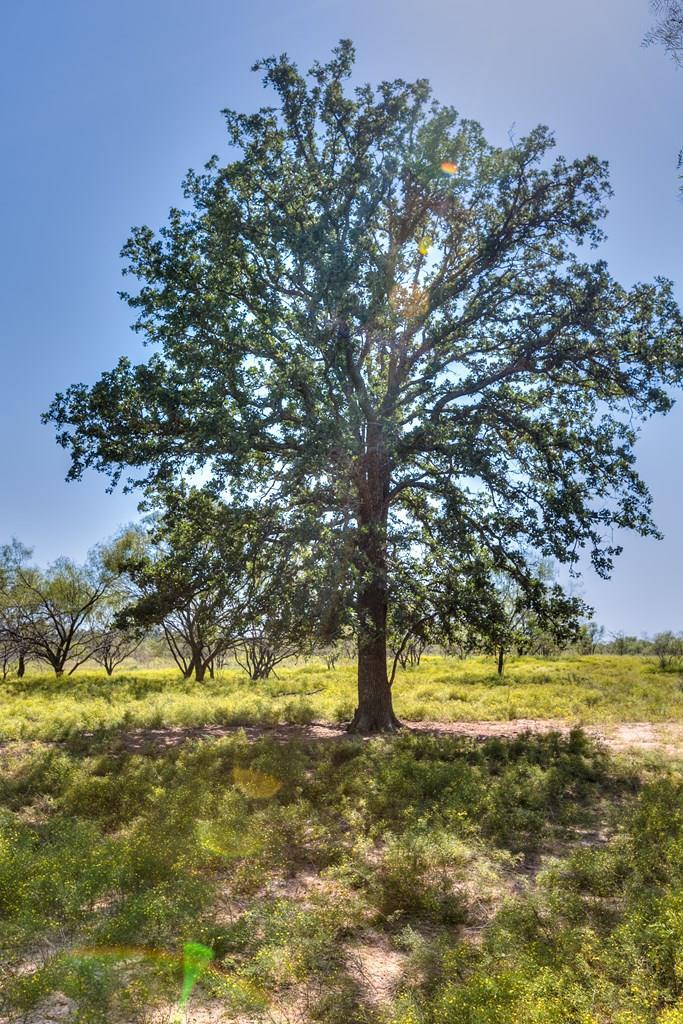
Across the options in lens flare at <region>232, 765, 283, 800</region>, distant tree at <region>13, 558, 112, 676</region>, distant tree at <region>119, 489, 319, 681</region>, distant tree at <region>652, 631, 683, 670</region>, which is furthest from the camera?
distant tree at <region>652, 631, 683, 670</region>

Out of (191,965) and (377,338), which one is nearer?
(191,965)

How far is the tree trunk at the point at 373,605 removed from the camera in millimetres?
15680

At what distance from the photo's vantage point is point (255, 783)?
11.2m

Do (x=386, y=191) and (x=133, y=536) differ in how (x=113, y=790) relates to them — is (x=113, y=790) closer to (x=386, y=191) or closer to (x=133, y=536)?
(x=386, y=191)

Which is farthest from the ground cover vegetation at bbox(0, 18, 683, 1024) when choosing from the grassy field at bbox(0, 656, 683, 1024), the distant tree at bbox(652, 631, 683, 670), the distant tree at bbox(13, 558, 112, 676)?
the distant tree at bbox(652, 631, 683, 670)

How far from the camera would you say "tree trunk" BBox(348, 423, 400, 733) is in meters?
15.7

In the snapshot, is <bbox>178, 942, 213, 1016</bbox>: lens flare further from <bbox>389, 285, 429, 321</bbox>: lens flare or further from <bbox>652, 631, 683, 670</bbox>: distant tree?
<bbox>652, 631, 683, 670</bbox>: distant tree

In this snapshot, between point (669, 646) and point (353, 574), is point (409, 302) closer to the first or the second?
point (353, 574)

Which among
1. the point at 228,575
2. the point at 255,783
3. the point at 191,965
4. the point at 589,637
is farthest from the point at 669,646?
the point at 191,965

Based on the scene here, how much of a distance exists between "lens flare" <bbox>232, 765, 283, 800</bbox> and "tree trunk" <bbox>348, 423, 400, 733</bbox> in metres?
4.63

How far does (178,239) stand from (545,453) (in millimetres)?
11138

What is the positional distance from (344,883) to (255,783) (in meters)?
4.38

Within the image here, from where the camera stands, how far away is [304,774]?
1177cm

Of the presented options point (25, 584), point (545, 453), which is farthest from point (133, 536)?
point (545, 453)
